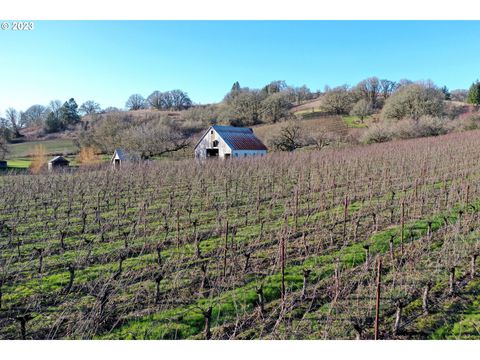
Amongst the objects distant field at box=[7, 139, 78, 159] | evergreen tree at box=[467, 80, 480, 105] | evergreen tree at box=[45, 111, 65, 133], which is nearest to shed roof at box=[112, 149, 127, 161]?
distant field at box=[7, 139, 78, 159]

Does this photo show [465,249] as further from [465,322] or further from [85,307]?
[85,307]

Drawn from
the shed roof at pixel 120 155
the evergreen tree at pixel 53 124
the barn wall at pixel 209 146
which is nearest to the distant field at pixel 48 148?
the evergreen tree at pixel 53 124

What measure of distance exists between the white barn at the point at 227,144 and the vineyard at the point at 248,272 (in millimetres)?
18865

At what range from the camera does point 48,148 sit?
45000 mm

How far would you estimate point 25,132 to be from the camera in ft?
185

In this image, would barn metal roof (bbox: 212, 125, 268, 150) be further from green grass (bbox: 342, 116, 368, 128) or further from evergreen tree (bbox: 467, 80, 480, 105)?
evergreen tree (bbox: 467, 80, 480, 105)

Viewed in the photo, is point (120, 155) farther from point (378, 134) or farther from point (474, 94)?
point (474, 94)

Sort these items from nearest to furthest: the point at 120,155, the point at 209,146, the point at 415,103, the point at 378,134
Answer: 1. the point at 120,155
2. the point at 209,146
3. the point at 378,134
4. the point at 415,103

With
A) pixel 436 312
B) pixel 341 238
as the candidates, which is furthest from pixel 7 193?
pixel 436 312

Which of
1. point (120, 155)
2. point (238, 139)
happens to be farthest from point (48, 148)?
point (238, 139)

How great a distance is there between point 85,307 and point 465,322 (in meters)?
4.87

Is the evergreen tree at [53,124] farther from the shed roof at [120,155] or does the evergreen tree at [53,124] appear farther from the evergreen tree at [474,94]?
the evergreen tree at [474,94]

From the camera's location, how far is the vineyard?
4172 mm

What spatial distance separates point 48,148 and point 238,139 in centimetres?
2878
